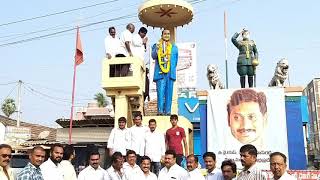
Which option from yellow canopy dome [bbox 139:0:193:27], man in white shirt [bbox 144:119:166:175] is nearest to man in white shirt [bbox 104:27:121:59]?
yellow canopy dome [bbox 139:0:193:27]

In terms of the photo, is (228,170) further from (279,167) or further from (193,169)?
(193,169)

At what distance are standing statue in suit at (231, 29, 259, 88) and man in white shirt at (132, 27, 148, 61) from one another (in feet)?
10.0

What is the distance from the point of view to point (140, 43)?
986 cm

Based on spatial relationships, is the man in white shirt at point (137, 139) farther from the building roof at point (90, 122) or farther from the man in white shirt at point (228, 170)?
the building roof at point (90, 122)

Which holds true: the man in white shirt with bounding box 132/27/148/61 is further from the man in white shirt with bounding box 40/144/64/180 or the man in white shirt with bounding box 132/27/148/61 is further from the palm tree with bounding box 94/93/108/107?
the palm tree with bounding box 94/93/108/107

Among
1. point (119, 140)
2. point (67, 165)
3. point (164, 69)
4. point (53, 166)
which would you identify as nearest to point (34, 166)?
point (53, 166)

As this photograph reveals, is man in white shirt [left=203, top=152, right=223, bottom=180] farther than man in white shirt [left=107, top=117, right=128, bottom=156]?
No

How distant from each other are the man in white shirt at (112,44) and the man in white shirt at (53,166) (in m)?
5.01

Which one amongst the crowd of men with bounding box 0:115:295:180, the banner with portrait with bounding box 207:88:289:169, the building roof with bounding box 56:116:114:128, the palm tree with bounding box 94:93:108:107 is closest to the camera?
the crowd of men with bounding box 0:115:295:180

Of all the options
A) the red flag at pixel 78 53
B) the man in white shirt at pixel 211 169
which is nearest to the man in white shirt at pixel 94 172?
the man in white shirt at pixel 211 169

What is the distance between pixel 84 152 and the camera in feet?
50.1

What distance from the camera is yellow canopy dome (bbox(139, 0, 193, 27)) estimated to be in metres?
10.7

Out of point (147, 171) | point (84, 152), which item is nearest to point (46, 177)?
point (147, 171)

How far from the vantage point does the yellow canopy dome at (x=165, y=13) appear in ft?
35.0
